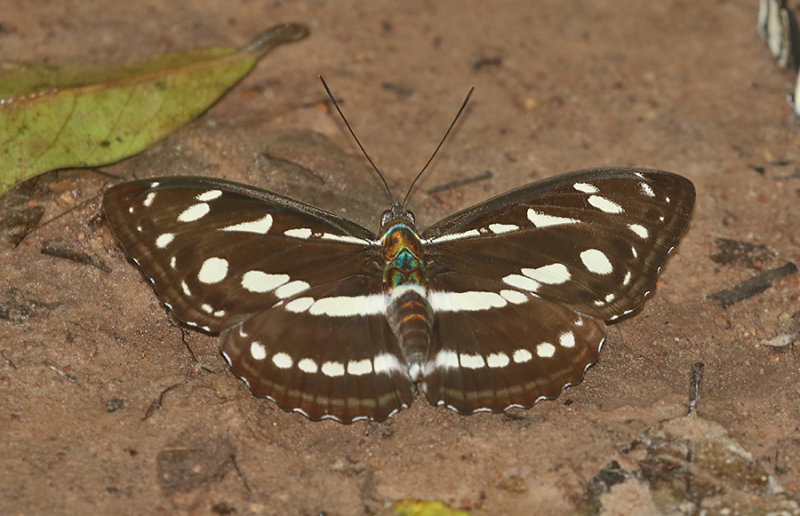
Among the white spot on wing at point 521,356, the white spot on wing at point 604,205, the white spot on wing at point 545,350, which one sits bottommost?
the white spot on wing at point 521,356

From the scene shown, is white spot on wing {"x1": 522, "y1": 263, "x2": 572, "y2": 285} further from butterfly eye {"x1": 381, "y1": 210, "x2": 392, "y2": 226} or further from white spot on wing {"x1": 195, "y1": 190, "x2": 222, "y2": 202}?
white spot on wing {"x1": 195, "y1": 190, "x2": 222, "y2": 202}

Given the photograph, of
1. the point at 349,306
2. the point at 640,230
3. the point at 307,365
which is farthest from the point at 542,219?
the point at 307,365

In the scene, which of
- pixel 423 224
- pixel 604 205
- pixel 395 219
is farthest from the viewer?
pixel 423 224

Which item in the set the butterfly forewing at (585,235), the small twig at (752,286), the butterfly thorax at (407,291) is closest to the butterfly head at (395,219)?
the butterfly thorax at (407,291)

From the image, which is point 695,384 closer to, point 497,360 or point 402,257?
point 497,360

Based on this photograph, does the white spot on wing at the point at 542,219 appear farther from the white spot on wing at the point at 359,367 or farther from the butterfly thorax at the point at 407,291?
the white spot on wing at the point at 359,367

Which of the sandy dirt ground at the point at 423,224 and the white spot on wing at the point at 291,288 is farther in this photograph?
the white spot on wing at the point at 291,288

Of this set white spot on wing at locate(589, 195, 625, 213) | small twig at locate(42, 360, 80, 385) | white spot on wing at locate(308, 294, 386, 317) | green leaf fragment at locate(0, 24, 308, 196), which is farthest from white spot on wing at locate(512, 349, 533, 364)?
green leaf fragment at locate(0, 24, 308, 196)
